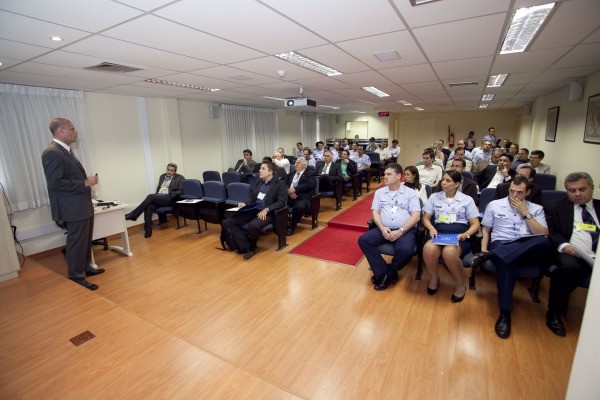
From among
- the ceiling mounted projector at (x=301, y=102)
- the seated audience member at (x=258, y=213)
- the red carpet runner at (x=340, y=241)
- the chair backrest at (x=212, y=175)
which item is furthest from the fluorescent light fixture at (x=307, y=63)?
the chair backrest at (x=212, y=175)

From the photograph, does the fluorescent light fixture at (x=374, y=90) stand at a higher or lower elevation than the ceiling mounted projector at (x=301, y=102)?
higher

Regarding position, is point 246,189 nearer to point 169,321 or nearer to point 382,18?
point 169,321

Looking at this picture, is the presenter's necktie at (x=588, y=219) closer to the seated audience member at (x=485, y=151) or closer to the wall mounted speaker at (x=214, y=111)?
the seated audience member at (x=485, y=151)

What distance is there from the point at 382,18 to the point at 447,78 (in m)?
3.08

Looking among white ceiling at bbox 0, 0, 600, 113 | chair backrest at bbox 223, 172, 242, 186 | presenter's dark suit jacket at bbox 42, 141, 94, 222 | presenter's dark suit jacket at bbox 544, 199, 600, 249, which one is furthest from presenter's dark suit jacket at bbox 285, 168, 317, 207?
presenter's dark suit jacket at bbox 544, 199, 600, 249

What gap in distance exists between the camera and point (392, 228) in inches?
130

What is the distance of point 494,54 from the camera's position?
3.22 metres

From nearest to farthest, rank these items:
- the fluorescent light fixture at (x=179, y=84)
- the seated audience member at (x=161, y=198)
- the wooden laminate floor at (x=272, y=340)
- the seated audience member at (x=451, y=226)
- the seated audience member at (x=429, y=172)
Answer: the wooden laminate floor at (x=272, y=340) < the seated audience member at (x=451, y=226) < the fluorescent light fixture at (x=179, y=84) < the seated audience member at (x=429, y=172) < the seated audience member at (x=161, y=198)

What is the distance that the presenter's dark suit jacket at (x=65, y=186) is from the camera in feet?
10.0

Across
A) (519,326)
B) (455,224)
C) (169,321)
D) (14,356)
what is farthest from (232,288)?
(519,326)

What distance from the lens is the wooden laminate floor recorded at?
1945mm

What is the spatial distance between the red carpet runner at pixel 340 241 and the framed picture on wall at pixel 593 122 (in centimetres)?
335

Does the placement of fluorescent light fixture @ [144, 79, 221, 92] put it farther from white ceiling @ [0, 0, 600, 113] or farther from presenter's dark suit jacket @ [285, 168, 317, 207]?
presenter's dark suit jacket @ [285, 168, 317, 207]

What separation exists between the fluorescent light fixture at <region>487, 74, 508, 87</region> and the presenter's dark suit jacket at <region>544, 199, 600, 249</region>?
283cm
